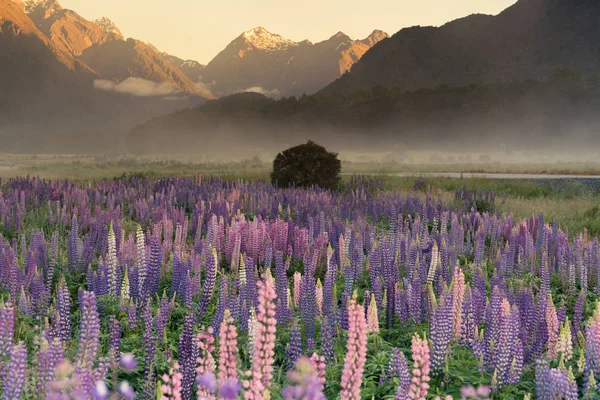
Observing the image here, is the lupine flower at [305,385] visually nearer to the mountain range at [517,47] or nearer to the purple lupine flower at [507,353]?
the purple lupine flower at [507,353]

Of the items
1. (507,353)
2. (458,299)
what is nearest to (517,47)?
(458,299)

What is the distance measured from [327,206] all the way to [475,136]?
341 feet

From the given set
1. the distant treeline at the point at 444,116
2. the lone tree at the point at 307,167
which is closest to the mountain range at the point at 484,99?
the distant treeline at the point at 444,116

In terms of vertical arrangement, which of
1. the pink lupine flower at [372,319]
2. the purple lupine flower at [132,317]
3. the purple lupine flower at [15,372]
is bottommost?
the purple lupine flower at [132,317]

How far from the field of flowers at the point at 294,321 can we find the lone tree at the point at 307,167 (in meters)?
9.62

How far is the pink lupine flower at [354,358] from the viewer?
103 inches

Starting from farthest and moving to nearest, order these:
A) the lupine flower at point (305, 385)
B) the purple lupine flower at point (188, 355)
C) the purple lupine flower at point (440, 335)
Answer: the purple lupine flower at point (440, 335), the purple lupine flower at point (188, 355), the lupine flower at point (305, 385)

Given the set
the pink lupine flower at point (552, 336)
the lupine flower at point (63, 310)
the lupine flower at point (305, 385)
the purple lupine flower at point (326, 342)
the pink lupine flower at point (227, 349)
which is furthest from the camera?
the pink lupine flower at point (552, 336)

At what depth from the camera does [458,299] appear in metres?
5.32

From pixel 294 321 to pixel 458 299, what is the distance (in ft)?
5.15

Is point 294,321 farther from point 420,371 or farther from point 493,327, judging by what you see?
point 420,371

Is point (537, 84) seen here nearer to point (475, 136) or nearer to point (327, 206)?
point (475, 136)

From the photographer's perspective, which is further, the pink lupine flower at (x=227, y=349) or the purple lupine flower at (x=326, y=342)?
the purple lupine flower at (x=326, y=342)

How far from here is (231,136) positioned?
12800 cm
